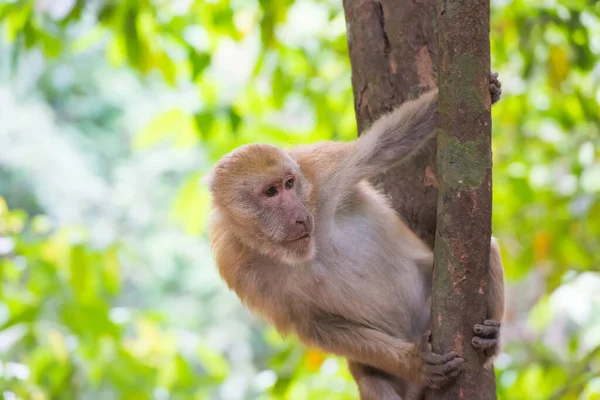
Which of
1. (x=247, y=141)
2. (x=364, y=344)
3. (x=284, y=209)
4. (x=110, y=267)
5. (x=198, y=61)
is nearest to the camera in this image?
(x=364, y=344)

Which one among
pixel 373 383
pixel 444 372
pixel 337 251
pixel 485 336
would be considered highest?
pixel 337 251

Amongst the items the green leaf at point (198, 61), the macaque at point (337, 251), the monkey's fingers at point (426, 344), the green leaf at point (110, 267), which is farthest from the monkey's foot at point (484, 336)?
the green leaf at point (110, 267)

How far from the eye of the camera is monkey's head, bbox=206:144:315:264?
361 cm

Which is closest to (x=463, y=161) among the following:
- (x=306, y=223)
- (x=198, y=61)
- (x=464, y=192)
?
(x=464, y=192)

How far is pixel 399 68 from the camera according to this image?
3.71 meters

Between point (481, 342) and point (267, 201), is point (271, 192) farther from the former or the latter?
point (481, 342)

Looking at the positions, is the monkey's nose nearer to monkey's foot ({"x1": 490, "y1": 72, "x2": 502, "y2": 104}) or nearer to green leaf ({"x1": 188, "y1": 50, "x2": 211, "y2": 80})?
monkey's foot ({"x1": 490, "y1": 72, "x2": 502, "y2": 104})

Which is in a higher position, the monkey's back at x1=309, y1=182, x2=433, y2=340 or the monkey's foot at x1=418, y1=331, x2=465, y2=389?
the monkey's back at x1=309, y1=182, x2=433, y2=340

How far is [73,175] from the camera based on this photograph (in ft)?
47.2

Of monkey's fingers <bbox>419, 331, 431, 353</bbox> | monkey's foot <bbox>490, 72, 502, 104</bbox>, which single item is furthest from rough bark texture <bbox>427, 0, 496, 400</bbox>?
monkey's foot <bbox>490, 72, 502, 104</bbox>

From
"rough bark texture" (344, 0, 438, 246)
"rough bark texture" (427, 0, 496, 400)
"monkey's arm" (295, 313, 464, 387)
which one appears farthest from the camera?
"rough bark texture" (344, 0, 438, 246)

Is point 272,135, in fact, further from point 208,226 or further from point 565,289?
point 565,289

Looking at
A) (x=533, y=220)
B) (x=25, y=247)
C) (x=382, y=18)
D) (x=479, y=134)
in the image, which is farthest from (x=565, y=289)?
(x=25, y=247)

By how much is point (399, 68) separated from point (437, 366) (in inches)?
60.5
